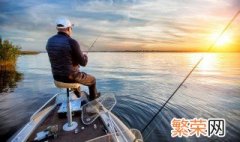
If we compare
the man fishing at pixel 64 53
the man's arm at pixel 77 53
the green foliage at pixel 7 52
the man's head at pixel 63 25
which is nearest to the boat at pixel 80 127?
the man fishing at pixel 64 53

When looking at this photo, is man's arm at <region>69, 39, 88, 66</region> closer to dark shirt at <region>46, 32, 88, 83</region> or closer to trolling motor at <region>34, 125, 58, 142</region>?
dark shirt at <region>46, 32, 88, 83</region>

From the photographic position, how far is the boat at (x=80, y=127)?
4512mm

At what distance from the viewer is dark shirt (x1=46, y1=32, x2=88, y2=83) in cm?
420

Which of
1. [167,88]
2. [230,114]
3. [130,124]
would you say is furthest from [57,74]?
[167,88]

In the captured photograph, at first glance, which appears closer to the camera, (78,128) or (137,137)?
(137,137)

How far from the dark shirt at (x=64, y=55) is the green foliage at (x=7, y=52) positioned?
4590 centimetres

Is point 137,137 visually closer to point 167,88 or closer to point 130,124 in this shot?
point 130,124

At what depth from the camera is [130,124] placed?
888 cm

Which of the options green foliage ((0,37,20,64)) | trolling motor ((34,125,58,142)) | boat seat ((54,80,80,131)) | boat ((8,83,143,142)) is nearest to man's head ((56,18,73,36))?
boat seat ((54,80,80,131))

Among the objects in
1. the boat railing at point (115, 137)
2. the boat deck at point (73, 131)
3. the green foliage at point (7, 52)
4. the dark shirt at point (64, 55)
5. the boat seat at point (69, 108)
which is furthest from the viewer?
the green foliage at point (7, 52)

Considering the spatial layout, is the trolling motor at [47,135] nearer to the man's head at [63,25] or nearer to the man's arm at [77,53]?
the man's arm at [77,53]

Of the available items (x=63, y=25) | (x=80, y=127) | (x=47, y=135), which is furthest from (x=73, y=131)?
(x=63, y=25)

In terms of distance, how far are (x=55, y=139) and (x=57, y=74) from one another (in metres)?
1.50

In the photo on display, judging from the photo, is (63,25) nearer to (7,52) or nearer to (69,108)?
(69,108)
